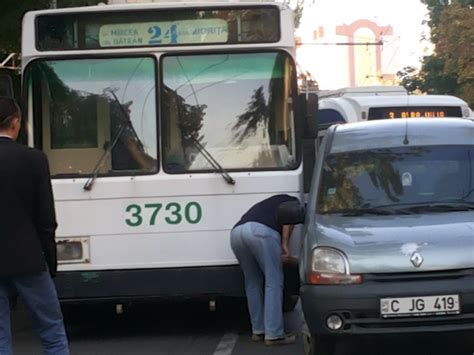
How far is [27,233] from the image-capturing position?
5.78 meters

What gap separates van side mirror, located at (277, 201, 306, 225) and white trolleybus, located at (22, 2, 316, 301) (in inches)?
29.0

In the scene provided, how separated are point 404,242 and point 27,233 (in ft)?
8.30

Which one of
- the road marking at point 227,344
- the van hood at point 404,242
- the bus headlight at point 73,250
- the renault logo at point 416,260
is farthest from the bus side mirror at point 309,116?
the renault logo at point 416,260

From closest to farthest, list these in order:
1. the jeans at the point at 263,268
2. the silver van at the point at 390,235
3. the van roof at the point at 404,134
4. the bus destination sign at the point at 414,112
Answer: the silver van at the point at 390,235
the van roof at the point at 404,134
the jeans at the point at 263,268
the bus destination sign at the point at 414,112

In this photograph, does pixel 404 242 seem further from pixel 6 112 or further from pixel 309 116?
pixel 6 112

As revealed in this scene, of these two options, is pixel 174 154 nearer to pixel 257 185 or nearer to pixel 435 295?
pixel 257 185

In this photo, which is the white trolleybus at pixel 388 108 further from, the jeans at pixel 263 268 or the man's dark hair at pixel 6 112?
the man's dark hair at pixel 6 112

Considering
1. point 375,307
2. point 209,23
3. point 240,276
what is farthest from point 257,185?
point 375,307

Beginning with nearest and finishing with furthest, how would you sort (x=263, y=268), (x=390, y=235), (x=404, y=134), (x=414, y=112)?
(x=390, y=235) → (x=404, y=134) → (x=263, y=268) → (x=414, y=112)

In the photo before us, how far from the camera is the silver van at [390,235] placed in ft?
21.5

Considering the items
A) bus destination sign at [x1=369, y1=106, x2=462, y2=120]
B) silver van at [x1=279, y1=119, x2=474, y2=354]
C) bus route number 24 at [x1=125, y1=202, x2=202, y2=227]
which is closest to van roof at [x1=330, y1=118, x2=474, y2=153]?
silver van at [x1=279, y1=119, x2=474, y2=354]

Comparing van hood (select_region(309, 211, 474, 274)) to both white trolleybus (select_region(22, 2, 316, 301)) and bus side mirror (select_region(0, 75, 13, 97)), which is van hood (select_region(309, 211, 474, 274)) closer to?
white trolleybus (select_region(22, 2, 316, 301))

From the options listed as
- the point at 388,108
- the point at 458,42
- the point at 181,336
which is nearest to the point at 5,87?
the point at 181,336

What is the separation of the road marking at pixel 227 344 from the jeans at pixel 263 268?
1.16 ft
